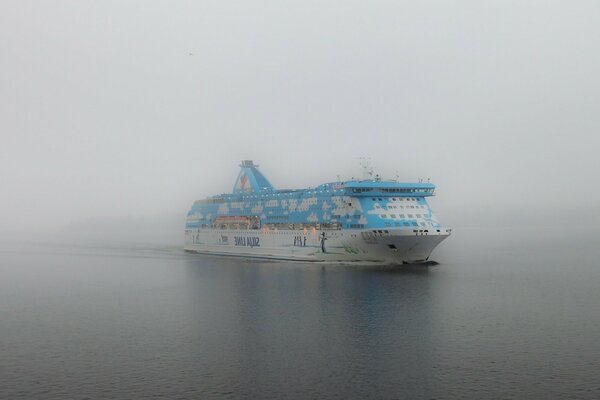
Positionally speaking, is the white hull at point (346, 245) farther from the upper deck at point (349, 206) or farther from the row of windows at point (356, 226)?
the upper deck at point (349, 206)

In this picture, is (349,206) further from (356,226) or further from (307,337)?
(307,337)

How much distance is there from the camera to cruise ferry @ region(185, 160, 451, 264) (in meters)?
65.6

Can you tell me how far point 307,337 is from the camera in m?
35.7

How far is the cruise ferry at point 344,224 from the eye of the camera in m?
65.6

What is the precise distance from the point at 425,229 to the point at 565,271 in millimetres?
24845

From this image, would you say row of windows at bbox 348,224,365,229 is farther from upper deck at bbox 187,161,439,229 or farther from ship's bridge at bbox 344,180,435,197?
ship's bridge at bbox 344,180,435,197

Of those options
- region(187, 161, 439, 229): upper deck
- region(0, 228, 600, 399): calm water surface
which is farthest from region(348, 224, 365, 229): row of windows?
region(0, 228, 600, 399): calm water surface

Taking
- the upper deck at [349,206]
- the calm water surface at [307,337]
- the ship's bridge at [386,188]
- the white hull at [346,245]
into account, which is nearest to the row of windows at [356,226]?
the upper deck at [349,206]

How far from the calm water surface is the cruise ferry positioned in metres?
3.72

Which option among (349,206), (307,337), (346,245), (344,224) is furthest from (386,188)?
(307,337)

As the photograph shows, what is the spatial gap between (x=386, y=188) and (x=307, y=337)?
121 feet

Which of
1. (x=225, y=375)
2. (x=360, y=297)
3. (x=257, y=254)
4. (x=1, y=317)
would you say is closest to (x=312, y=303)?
(x=360, y=297)

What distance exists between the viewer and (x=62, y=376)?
93.5ft

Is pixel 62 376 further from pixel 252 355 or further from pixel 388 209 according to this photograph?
pixel 388 209
